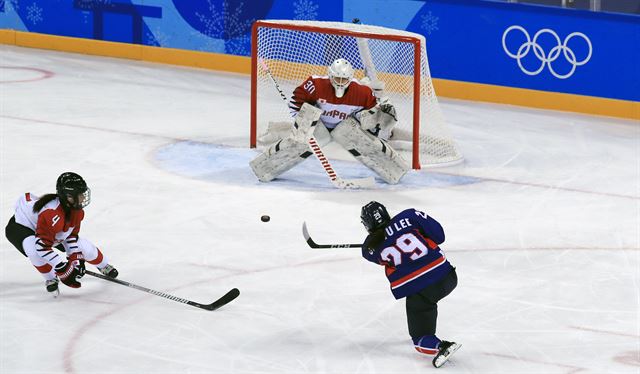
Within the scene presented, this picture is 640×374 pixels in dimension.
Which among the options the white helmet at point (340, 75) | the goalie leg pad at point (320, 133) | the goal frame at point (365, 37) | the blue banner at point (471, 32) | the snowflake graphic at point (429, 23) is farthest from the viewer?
the snowflake graphic at point (429, 23)

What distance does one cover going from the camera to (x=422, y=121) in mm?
10031

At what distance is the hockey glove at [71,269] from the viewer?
629cm

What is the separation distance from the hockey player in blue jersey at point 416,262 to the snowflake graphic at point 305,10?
7.62 metres

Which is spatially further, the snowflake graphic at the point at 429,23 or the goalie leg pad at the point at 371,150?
the snowflake graphic at the point at 429,23

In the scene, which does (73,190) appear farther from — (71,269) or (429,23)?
(429,23)

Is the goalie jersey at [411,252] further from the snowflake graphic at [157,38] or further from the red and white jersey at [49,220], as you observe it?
the snowflake graphic at [157,38]

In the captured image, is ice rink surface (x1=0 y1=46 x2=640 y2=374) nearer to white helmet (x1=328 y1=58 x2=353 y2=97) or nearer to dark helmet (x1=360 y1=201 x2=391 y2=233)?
dark helmet (x1=360 y1=201 x2=391 y2=233)

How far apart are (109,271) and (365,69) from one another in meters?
4.46

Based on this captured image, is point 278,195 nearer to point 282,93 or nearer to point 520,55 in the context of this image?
point 282,93

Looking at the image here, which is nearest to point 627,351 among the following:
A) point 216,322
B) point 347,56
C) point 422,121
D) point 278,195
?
point 216,322

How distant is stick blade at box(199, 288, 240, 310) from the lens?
20.9 feet

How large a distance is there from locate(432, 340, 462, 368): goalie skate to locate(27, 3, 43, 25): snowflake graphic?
10.1 metres

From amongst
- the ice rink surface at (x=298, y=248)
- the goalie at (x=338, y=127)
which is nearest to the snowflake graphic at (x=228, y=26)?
the ice rink surface at (x=298, y=248)

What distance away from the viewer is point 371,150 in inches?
362
